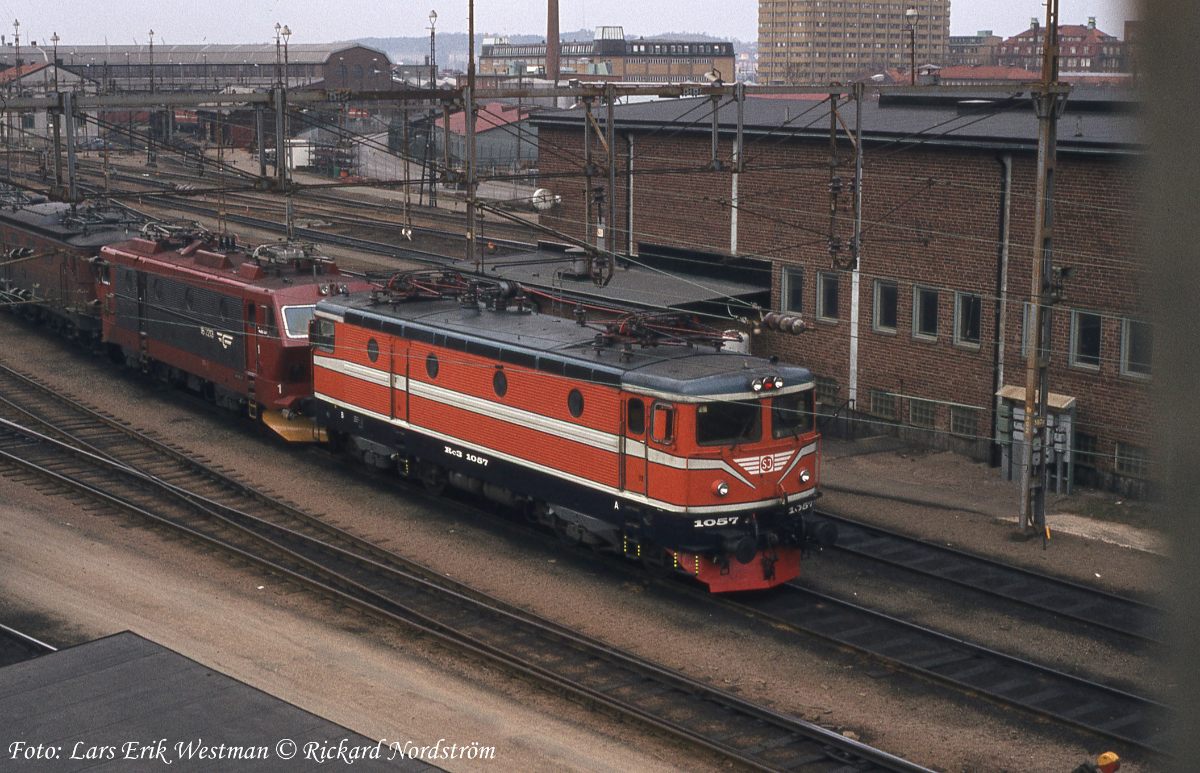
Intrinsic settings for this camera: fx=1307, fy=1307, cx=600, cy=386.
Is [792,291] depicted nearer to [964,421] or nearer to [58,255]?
[964,421]

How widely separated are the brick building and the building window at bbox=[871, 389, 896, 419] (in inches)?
1.6

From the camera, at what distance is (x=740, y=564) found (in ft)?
56.2

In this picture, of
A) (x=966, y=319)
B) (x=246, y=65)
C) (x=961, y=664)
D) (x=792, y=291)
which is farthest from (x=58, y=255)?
(x=246, y=65)

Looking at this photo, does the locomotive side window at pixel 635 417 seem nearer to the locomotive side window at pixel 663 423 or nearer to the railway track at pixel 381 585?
the locomotive side window at pixel 663 423

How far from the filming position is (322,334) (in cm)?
2344

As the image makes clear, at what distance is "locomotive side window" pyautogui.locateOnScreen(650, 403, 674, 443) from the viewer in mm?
16625

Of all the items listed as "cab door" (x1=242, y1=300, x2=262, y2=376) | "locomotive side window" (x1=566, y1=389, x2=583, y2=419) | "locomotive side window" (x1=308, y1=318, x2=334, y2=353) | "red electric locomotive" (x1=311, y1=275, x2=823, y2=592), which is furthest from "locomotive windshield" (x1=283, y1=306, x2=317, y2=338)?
"locomotive side window" (x1=566, y1=389, x2=583, y2=419)

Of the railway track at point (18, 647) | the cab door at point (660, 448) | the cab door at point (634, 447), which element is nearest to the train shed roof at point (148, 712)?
the railway track at point (18, 647)

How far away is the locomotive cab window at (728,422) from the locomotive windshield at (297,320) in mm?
10722

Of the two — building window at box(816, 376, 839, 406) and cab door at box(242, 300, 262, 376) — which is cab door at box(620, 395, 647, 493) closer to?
cab door at box(242, 300, 262, 376)

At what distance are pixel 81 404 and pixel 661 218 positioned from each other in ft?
46.5

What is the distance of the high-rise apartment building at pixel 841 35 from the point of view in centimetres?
16662

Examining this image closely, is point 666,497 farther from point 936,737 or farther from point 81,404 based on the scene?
point 81,404

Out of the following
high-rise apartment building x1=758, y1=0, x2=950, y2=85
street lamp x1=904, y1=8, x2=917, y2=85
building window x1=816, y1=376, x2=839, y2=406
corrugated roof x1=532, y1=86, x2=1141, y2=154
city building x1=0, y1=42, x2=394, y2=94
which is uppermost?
high-rise apartment building x1=758, y1=0, x2=950, y2=85
